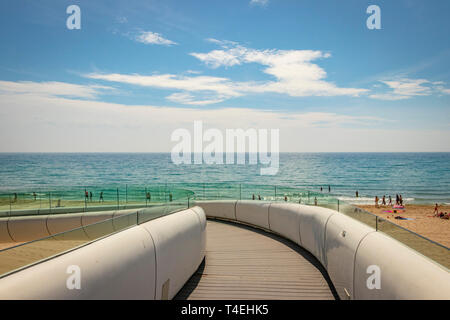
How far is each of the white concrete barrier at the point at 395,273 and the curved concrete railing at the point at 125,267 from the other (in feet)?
9.44

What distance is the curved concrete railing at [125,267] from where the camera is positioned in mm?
2865

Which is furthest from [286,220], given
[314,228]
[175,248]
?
[175,248]

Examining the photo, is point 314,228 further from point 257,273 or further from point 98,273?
point 98,273

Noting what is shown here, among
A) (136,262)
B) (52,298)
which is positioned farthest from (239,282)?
(52,298)

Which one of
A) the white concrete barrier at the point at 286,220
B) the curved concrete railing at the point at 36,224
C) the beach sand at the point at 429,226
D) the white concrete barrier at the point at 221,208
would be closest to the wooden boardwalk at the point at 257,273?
the white concrete barrier at the point at 286,220

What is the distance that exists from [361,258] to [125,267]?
3.08 metres

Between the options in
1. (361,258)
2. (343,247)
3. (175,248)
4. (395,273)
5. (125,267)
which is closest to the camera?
(395,273)

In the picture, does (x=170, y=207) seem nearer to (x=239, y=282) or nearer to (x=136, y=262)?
(x=239, y=282)

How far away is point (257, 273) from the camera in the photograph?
6.73 metres

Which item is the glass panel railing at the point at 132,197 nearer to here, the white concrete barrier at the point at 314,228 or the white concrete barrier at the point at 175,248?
the white concrete barrier at the point at 314,228

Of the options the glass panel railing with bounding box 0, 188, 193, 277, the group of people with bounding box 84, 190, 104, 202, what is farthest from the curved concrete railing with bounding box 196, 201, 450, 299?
the group of people with bounding box 84, 190, 104, 202

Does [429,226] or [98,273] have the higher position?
[98,273]

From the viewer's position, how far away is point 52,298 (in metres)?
2.86

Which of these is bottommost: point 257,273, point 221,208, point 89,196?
point 257,273
